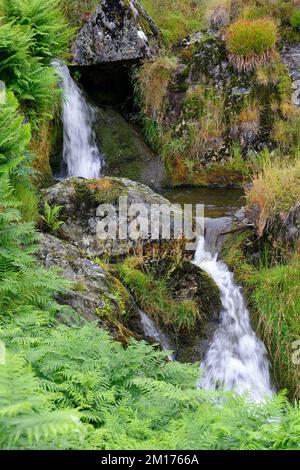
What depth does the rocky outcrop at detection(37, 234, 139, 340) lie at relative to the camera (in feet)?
16.1

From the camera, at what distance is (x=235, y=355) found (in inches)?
222

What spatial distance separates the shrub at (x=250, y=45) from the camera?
1009 cm

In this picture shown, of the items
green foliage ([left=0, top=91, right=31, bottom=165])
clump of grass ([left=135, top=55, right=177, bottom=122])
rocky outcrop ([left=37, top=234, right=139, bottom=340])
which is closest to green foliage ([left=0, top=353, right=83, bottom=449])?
rocky outcrop ([left=37, top=234, right=139, bottom=340])

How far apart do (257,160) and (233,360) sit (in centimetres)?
507

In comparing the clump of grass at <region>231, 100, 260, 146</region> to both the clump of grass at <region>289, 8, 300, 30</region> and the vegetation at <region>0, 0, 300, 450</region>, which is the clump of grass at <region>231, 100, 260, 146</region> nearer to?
the vegetation at <region>0, 0, 300, 450</region>

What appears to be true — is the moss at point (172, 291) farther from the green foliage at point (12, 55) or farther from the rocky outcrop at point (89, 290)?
the green foliage at point (12, 55)

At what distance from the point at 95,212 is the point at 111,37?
17.7ft

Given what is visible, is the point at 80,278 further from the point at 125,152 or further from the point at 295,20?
the point at 295,20

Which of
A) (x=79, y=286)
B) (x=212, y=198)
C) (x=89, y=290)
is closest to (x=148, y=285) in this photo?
(x=89, y=290)

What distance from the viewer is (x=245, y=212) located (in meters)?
6.97

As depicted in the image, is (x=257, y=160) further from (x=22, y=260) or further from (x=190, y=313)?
(x=22, y=260)

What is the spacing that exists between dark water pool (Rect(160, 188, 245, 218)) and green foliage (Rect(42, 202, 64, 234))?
2.54 m
